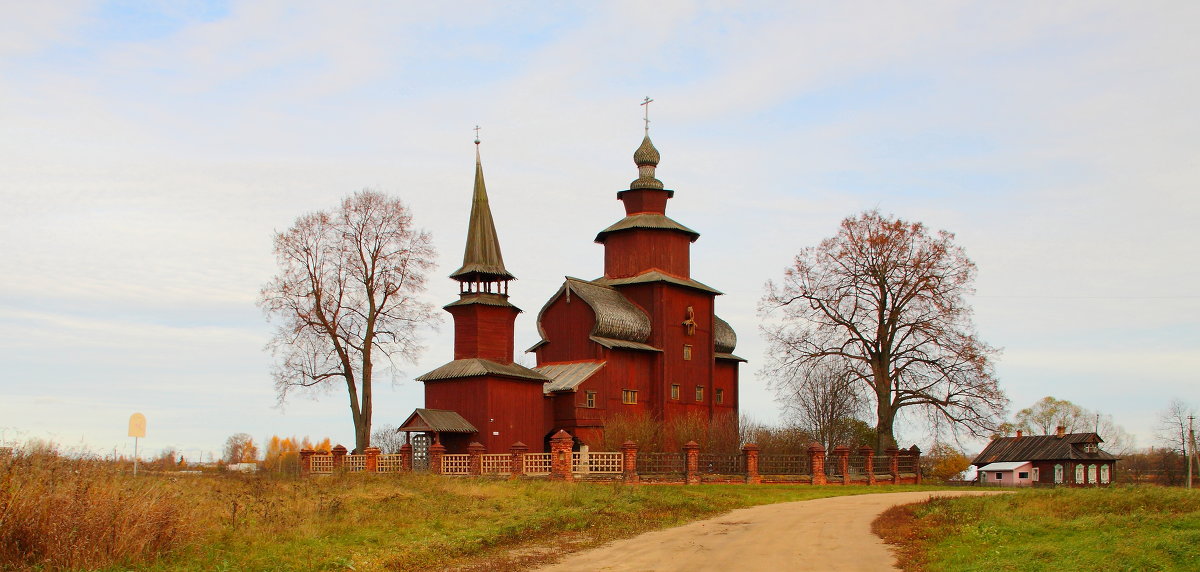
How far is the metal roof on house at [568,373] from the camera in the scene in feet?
141

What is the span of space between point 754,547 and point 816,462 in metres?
19.8

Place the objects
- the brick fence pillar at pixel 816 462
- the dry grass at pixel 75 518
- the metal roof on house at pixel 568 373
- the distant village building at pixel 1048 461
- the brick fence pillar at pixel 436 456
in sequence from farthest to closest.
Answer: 1. the distant village building at pixel 1048 461
2. the metal roof on house at pixel 568 373
3. the brick fence pillar at pixel 436 456
4. the brick fence pillar at pixel 816 462
5. the dry grass at pixel 75 518

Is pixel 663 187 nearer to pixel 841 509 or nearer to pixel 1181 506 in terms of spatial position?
pixel 841 509

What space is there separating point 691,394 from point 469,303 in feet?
39.4

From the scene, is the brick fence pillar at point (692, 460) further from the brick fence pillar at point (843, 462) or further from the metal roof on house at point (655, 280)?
the metal roof on house at point (655, 280)

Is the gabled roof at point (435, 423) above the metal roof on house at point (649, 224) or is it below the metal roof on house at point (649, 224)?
below

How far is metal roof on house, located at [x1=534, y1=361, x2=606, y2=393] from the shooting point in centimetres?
4303

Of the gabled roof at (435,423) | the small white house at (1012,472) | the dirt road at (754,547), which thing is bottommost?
the small white house at (1012,472)

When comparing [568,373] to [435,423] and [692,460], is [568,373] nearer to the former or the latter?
[435,423]

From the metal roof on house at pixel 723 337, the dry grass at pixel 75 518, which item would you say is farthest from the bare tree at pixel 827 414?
the dry grass at pixel 75 518

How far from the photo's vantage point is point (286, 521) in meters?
17.1

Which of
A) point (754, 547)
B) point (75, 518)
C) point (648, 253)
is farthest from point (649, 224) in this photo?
point (75, 518)

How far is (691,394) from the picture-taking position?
48031 millimetres

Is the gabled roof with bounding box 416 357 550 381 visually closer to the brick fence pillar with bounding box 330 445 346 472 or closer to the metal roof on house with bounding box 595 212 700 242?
the brick fence pillar with bounding box 330 445 346 472
